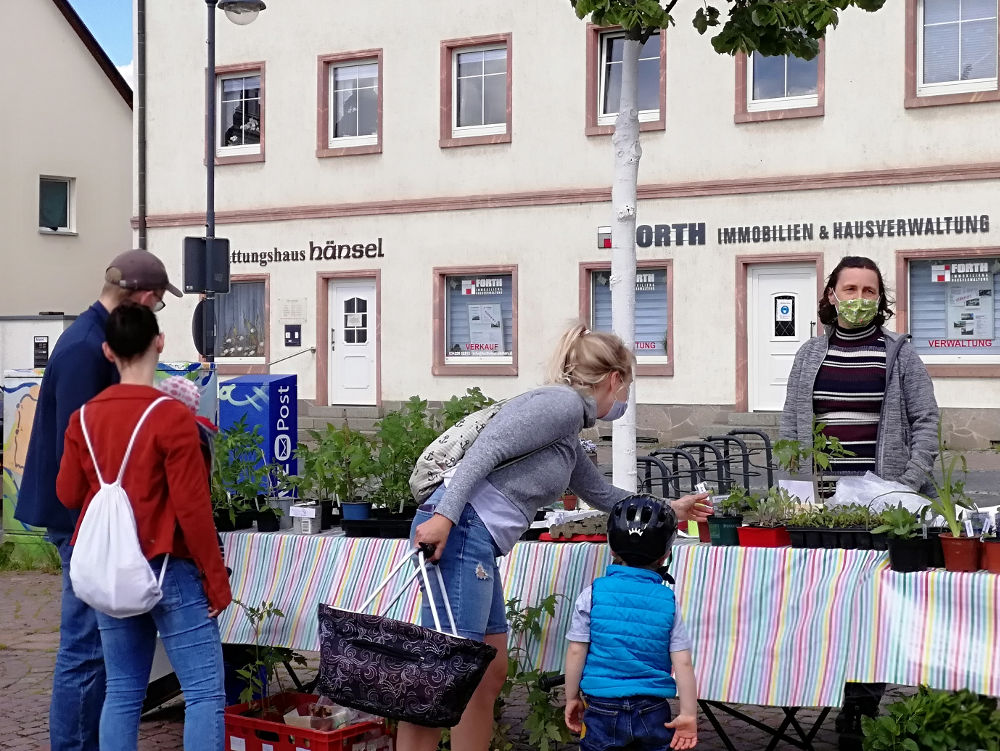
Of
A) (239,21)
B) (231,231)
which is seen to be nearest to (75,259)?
(231,231)

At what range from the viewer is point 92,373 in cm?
469

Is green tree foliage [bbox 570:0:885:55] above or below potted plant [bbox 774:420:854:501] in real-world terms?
above

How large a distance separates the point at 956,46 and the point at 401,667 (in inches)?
593

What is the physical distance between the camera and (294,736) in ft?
16.8

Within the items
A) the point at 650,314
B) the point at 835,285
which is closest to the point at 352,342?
the point at 650,314

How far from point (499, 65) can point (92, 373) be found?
1647 centimetres

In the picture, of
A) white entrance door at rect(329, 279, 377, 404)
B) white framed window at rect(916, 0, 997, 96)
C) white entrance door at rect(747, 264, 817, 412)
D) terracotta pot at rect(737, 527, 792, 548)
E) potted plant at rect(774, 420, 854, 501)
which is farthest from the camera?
white entrance door at rect(329, 279, 377, 404)

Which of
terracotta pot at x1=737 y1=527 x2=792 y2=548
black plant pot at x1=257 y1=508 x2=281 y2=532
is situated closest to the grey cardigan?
terracotta pot at x1=737 y1=527 x2=792 y2=548

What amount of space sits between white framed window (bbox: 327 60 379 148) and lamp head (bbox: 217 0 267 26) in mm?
5823

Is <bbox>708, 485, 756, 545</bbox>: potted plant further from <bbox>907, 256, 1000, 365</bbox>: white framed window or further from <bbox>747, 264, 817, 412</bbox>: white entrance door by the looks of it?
<bbox>747, 264, 817, 412</bbox>: white entrance door

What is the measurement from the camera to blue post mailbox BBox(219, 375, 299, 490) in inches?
397

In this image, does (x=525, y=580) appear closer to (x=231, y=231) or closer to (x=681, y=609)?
(x=681, y=609)

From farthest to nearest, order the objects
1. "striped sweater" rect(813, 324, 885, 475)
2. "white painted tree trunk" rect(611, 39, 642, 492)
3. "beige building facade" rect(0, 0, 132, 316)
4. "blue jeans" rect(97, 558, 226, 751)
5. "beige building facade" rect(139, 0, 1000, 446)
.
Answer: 1. "beige building facade" rect(0, 0, 132, 316)
2. "beige building facade" rect(139, 0, 1000, 446)
3. "white painted tree trunk" rect(611, 39, 642, 492)
4. "striped sweater" rect(813, 324, 885, 475)
5. "blue jeans" rect(97, 558, 226, 751)

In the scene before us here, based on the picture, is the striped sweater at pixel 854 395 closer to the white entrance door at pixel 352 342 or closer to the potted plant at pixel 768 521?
the potted plant at pixel 768 521
